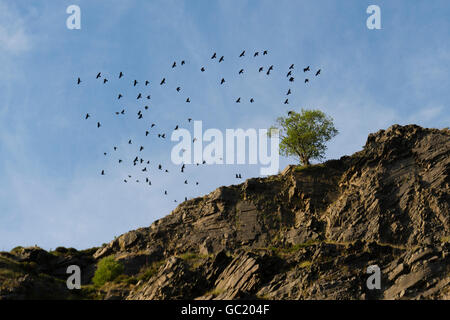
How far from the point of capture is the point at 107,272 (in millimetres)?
65625

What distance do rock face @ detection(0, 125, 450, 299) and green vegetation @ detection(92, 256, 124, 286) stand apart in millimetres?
1651

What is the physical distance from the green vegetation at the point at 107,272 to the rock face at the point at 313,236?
1.65 meters

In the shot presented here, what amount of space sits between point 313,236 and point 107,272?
25698mm

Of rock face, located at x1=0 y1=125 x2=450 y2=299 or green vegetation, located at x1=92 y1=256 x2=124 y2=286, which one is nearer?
rock face, located at x1=0 y1=125 x2=450 y2=299

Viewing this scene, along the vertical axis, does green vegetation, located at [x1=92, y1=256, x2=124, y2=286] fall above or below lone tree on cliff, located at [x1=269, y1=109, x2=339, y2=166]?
below

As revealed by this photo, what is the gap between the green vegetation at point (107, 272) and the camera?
65.4 m

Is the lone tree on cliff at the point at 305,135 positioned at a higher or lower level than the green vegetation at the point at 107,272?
higher

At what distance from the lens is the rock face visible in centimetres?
5078

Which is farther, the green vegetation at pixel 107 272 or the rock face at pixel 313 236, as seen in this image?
the green vegetation at pixel 107 272

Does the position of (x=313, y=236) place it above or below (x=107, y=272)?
above

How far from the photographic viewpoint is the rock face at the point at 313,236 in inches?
1999

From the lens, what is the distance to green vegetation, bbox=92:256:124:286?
6538 centimetres
